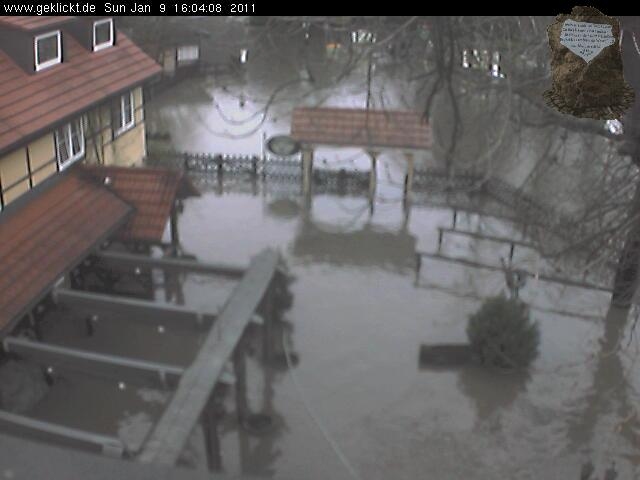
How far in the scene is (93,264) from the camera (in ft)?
17.0

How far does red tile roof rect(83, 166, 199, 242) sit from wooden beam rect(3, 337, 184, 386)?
3.70ft

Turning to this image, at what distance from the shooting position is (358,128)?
31.3ft

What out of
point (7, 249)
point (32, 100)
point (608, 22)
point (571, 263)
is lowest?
point (571, 263)

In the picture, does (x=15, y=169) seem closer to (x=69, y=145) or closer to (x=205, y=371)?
(x=69, y=145)

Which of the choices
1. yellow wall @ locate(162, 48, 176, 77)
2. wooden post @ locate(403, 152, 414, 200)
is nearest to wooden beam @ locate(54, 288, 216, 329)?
wooden post @ locate(403, 152, 414, 200)

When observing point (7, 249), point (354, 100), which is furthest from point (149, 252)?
point (354, 100)

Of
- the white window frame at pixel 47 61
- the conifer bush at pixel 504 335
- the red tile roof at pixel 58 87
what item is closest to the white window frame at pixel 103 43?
the red tile roof at pixel 58 87

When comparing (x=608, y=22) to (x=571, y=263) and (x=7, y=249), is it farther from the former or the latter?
(x=571, y=263)

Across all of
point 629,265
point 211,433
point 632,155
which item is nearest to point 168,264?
point 211,433

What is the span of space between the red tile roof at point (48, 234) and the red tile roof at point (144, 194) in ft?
0.33

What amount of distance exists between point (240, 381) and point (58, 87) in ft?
10.1

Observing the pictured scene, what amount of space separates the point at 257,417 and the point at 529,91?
3735 millimetres

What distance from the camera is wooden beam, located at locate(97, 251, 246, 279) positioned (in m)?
5.18

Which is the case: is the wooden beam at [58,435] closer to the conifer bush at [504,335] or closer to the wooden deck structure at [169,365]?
the wooden deck structure at [169,365]
